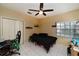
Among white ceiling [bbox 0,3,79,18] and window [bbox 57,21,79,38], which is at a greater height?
white ceiling [bbox 0,3,79,18]

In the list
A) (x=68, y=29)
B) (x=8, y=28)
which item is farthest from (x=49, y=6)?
(x=8, y=28)

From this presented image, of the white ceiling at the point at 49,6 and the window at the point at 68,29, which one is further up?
the white ceiling at the point at 49,6

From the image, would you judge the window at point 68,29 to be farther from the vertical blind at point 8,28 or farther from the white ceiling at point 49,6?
the vertical blind at point 8,28

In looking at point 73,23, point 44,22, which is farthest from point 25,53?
point 73,23

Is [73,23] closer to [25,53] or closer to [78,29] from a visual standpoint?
[78,29]

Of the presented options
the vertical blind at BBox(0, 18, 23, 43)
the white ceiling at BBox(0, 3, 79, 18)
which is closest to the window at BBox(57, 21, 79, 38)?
the white ceiling at BBox(0, 3, 79, 18)

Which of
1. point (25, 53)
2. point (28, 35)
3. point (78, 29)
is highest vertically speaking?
point (78, 29)

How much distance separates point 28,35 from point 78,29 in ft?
2.59

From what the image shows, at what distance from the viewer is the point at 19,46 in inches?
54.2

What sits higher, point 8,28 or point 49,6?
point 49,6

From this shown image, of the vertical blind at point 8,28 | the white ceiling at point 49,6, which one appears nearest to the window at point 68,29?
the white ceiling at point 49,6

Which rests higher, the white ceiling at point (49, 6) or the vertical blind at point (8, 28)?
the white ceiling at point (49, 6)

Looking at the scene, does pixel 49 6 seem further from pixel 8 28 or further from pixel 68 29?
pixel 8 28

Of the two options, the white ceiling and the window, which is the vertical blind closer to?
the white ceiling
